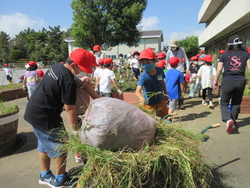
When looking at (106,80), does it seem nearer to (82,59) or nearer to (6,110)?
(6,110)

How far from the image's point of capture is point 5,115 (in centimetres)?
369

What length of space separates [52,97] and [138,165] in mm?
1299

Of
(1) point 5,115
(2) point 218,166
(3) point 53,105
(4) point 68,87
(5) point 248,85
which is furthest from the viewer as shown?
(5) point 248,85

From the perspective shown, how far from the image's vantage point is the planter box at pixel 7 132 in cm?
367

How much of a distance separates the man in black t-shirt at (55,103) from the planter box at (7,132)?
157cm

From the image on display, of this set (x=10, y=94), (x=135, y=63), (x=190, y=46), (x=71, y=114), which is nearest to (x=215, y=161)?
(x=71, y=114)

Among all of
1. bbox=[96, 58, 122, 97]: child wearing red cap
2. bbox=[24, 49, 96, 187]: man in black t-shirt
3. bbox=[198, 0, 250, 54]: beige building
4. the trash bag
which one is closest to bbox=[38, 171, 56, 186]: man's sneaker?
bbox=[24, 49, 96, 187]: man in black t-shirt

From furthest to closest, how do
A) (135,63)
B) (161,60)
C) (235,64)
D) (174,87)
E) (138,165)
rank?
(135,63), (161,60), (174,87), (235,64), (138,165)

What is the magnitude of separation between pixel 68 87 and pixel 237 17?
11.6 metres

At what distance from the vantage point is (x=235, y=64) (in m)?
4.20

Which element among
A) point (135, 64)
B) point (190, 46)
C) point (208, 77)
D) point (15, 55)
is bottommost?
point (208, 77)

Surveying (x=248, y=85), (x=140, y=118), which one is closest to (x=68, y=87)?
(x=140, y=118)

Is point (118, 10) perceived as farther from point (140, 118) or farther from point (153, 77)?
point (140, 118)

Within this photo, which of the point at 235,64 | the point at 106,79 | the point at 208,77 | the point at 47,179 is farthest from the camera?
the point at 208,77
